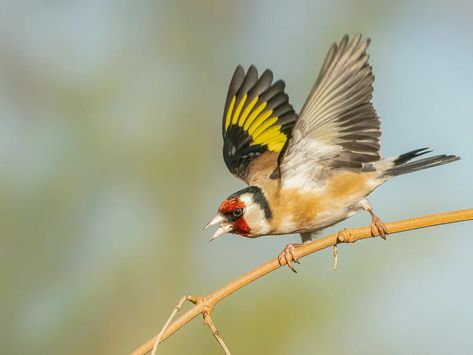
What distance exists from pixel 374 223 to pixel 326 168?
0.50 meters

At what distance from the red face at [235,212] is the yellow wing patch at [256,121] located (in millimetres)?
867

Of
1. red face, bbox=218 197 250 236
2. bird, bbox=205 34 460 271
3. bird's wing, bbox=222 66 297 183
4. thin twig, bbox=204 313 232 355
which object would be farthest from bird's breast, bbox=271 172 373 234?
thin twig, bbox=204 313 232 355

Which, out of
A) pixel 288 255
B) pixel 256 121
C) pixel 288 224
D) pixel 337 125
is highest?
pixel 256 121

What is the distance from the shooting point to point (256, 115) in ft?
18.2

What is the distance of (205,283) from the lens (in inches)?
240

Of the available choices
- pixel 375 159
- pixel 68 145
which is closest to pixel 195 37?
pixel 68 145

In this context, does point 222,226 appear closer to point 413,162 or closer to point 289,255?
point 289,255

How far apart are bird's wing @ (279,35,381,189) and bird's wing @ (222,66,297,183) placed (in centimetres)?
79

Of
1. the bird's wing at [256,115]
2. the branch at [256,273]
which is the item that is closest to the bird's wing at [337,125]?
the branch at [256,273]

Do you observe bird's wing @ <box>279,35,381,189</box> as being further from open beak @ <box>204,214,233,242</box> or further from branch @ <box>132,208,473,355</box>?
branch @ <box>132,208,473,355</box>

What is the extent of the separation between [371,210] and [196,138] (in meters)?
2.54

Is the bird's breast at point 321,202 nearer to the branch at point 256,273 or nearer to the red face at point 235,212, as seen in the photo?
the red face at point 235,212

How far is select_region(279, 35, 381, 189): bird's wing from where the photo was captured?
4.04 m

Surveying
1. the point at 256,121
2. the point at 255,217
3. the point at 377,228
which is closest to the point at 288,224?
the point at 255,217
